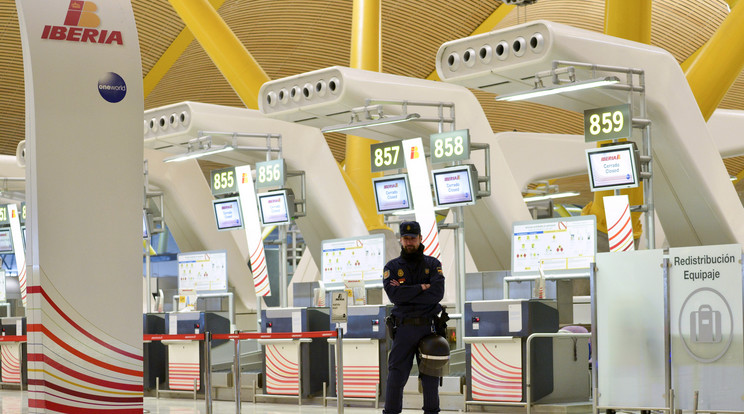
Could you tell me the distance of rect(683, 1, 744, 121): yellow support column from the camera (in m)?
18.0

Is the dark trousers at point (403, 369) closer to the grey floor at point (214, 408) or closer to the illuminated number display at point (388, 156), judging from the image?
the grey floor at point (214, 408)

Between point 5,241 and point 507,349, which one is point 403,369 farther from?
point 5,241

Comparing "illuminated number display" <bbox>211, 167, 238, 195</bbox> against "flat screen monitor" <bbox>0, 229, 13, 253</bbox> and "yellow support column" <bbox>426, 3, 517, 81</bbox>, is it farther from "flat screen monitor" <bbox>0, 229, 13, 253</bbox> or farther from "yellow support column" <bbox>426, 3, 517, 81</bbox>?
"yellow support column" <bbox>426, 3, 517, 81</bbox>

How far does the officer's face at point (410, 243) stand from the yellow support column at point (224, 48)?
1345 centimetres

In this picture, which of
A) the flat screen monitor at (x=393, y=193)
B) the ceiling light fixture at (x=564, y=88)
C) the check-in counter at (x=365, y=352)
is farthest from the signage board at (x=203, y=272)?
the ceiling light fixture at (x=564, y=88)

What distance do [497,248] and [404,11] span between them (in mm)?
15848

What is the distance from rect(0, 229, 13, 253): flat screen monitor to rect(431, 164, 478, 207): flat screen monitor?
37.3 ft

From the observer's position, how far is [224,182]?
58.5 ft

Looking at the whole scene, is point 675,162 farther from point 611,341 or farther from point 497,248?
point 611,341

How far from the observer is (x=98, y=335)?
7.20 metres

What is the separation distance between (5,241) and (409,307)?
16045mm

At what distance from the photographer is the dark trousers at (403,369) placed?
8.41 meters

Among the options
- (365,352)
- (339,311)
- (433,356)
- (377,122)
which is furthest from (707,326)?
(377,122)

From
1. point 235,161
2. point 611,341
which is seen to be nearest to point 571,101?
point 611,341
